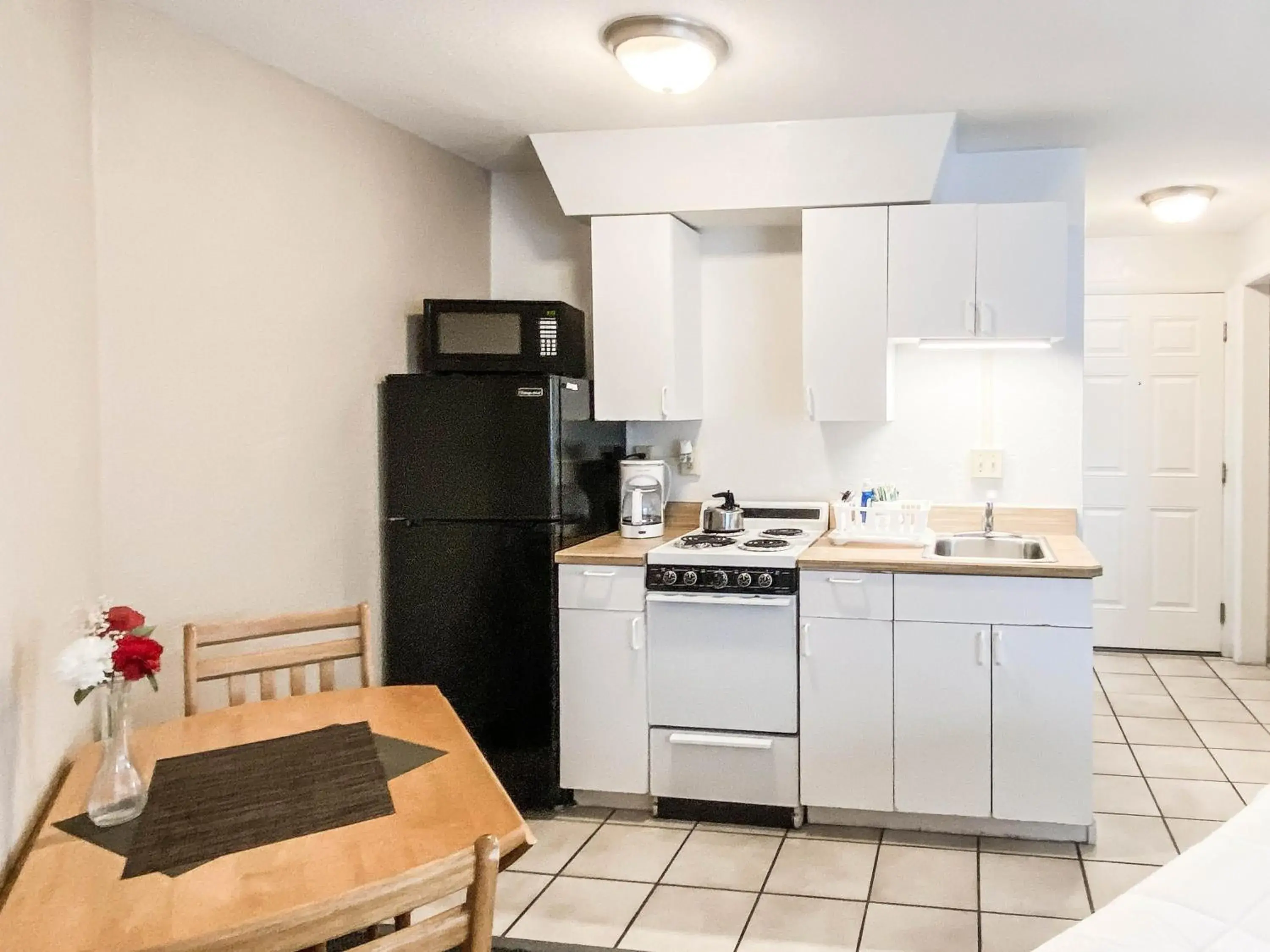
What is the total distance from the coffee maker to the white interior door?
2.79 metres

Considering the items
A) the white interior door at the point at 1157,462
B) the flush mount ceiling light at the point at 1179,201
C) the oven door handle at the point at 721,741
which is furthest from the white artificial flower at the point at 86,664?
the white interior door at the point at 1157,462

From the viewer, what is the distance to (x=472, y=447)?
3.24 meters

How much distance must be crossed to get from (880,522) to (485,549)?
1.33m

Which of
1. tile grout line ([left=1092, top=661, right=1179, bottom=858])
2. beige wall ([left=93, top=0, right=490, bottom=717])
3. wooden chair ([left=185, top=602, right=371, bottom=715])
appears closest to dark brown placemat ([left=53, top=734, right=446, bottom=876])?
wooden chair ([left=185, top=602, right=371, bottom=715])

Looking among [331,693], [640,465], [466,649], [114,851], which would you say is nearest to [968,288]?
[640,465]

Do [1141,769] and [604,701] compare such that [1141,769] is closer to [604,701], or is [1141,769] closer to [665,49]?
[604,701]

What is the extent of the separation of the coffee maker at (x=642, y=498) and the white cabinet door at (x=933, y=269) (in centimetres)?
99

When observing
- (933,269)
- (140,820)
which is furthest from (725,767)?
(140,820)

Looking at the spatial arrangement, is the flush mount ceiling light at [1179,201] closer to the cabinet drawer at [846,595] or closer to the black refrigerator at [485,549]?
the cabinet drawer at [846,595]

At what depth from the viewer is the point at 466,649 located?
3277 millimetres

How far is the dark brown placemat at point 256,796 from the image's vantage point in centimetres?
149

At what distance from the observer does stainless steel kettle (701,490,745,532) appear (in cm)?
361

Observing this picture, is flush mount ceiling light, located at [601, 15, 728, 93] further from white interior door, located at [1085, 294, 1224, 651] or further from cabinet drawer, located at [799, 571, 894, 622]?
white interior door, located at [1085, 294, 1224, 651]

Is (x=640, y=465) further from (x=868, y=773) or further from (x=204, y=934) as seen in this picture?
(x=204, y=934)
